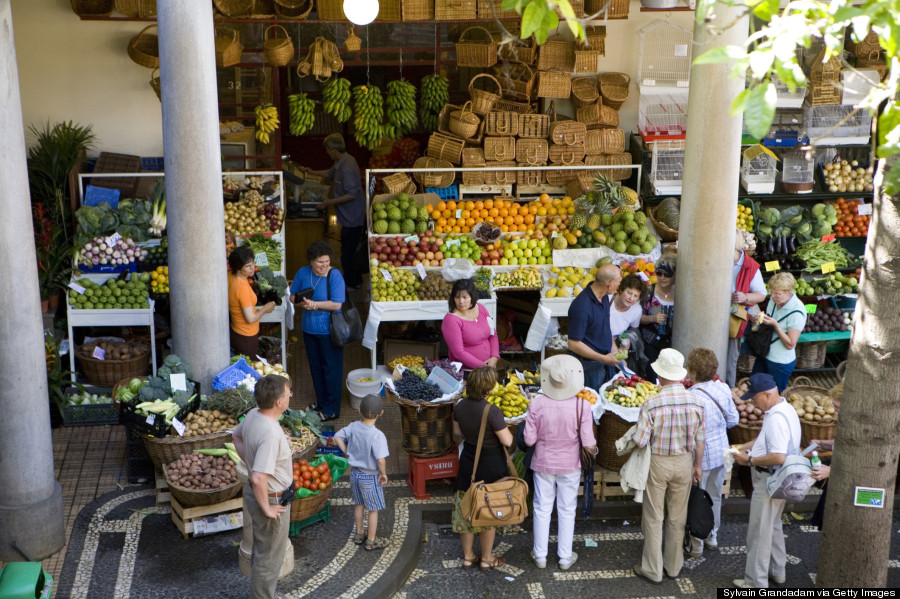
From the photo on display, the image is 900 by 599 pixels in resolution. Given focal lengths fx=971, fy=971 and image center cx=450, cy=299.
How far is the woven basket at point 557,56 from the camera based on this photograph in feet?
35.7

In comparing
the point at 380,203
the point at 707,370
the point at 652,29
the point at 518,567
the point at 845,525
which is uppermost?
the point at 652,29

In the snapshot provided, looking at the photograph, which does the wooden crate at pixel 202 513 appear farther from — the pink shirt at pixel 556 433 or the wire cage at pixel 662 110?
the wire cage at pixel 662 110

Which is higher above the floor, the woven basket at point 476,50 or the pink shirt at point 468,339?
the woven basket at point 476,50

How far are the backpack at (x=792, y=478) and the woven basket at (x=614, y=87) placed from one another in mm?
5649

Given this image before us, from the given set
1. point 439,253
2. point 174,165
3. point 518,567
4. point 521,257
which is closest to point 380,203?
point 439,253

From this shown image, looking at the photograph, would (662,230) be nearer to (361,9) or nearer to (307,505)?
(361,9)

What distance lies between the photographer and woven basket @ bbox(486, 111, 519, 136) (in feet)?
36.1

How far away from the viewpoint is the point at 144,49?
10.4 m

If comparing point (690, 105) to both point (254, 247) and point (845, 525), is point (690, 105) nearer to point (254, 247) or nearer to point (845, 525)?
point (845, 525)

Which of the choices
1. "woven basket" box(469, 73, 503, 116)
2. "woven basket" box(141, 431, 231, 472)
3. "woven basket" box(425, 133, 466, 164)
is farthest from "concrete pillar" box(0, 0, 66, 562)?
"woven basket" box(469, 73, 503, 116)

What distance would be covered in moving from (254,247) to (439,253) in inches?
76.5

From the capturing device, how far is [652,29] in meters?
11.1

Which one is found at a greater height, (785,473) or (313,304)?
(313,304)

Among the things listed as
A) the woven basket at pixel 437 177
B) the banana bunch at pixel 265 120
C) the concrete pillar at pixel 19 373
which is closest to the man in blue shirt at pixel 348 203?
the banana bunch at pixel 265 120
